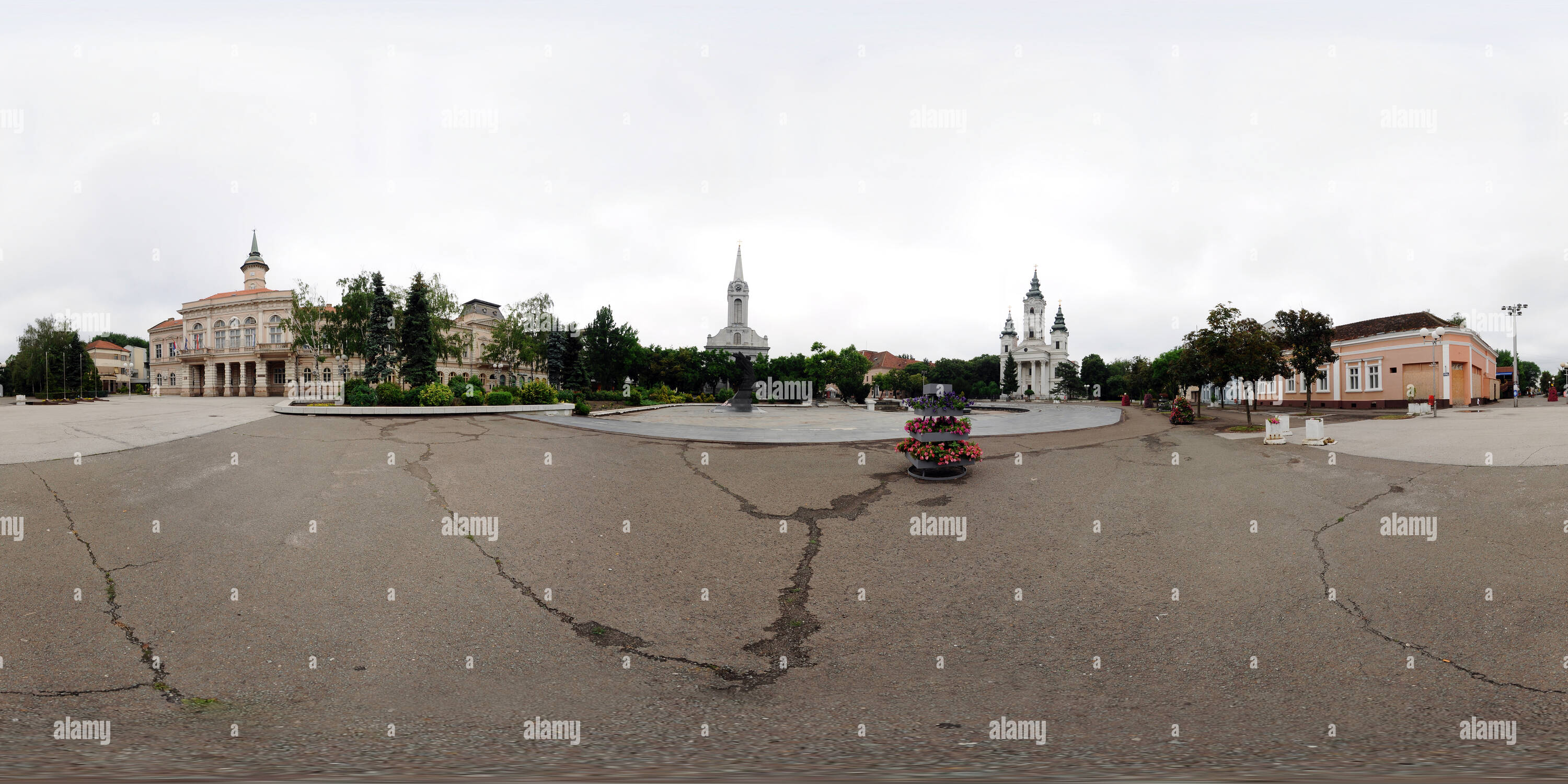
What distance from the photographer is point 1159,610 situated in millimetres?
5691

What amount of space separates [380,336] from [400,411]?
55.9 ft

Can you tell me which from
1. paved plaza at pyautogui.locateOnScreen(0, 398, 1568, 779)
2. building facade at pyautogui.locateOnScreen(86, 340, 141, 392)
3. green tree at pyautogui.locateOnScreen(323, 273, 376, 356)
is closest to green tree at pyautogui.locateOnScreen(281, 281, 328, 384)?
green tree at pyautogui.locateOnScreen(323, 273, 376, 356)

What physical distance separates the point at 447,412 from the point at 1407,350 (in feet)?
181

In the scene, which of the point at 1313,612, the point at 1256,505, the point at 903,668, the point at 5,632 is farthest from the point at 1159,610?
the point at 5,632

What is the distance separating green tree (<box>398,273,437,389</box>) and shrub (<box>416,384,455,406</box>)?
8.02 meters

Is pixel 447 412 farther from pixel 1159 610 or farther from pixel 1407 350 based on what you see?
pixel 1407 350

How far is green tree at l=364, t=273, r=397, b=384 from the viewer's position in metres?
35.2

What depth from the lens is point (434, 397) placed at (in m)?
24.1

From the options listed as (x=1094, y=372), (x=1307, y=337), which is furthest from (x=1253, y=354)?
(x=1094, y=372)

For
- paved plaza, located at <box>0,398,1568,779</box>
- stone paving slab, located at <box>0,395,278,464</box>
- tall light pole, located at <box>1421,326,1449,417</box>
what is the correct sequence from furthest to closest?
tall light pole, located at <box>1421,326,1449,417</box>
stone paving slab, located at <box>0,395,278,464</box>
paved plaza, located at <box>0,398,1568,779</box>

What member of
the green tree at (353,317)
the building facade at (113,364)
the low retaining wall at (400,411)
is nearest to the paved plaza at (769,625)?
the low retaining wall at (400,411)

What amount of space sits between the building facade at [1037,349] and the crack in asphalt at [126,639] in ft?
324

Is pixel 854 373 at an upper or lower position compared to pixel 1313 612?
upper

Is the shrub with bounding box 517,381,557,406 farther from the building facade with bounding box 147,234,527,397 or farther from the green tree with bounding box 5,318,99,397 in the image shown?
the green tree with bounding box 5,318,99,397
